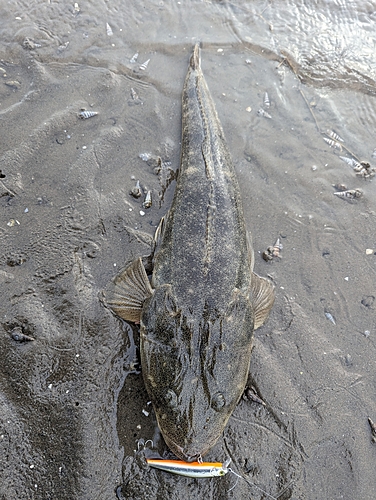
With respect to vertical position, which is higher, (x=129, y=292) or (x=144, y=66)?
(x=144, y=66)

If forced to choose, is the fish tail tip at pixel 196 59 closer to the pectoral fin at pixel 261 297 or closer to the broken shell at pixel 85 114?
the broken shell at pixel 85 114

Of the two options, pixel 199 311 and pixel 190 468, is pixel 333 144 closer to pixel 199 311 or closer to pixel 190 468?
pixel 199 311

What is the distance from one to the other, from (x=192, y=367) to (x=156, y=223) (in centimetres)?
203

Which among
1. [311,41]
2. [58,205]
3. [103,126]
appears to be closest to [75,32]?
[103,126]

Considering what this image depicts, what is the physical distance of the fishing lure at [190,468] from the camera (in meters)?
2.95

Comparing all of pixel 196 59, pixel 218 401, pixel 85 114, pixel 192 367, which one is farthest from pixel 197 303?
pixel 196 59

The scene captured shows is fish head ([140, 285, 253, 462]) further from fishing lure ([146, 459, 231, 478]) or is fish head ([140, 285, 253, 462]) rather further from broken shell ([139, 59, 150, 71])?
broken shell ([139, 59, 150, 71])

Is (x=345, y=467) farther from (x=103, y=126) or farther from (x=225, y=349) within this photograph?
(x=103, y=126)

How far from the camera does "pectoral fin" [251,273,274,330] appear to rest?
3.84 m

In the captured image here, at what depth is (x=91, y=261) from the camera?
405cm

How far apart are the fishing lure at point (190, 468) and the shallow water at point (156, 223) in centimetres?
13

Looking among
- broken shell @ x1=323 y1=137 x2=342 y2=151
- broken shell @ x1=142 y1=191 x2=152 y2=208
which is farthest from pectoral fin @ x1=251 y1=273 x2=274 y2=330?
broken shell @ x1=323 y1=137 x2=342 y2=151

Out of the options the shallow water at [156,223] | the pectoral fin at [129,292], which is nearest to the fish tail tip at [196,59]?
the shallow water at [156,223]

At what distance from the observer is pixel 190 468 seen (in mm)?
2945
